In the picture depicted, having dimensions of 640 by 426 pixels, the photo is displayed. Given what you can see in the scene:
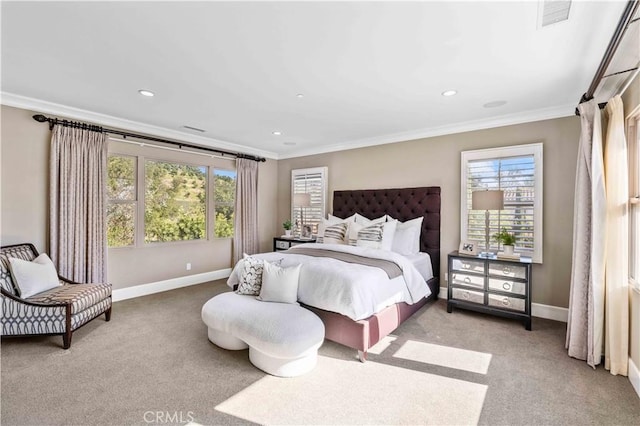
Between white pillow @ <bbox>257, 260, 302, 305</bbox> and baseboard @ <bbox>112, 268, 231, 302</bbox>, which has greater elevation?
white pillow @ <bbox>257, 260, 302, 305</bbox>

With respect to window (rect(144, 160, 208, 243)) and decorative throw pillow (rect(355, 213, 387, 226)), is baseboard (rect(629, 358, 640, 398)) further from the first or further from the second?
window (rect(144, 160, 208, 243))

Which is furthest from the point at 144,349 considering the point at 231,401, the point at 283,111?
the point at 283,111

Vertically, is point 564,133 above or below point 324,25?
below

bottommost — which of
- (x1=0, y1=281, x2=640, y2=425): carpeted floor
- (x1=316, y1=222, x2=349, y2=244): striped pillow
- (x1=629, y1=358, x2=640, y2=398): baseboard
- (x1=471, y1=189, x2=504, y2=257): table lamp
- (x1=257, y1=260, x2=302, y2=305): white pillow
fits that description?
(x1=0, y1=281, x2=640, y2=425): carpeted floor

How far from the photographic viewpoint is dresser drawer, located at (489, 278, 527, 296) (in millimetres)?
3399

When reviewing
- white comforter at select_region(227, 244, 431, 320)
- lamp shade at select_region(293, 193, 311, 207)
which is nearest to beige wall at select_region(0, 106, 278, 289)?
white comforter at select_region(227, 244, 431, 320)

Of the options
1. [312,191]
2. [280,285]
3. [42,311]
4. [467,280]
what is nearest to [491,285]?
[467,280]

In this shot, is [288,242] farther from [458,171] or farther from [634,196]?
[634,196]

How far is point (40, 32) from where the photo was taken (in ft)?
6.98

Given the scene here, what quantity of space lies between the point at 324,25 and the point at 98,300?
352 cm

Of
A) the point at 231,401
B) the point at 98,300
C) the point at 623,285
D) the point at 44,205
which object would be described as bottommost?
the point at 231,401

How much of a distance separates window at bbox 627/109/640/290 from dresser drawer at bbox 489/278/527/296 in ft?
3.20

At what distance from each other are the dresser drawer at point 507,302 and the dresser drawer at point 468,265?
1.07 feet

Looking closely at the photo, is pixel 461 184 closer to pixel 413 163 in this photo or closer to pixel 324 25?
pixel 413 163
